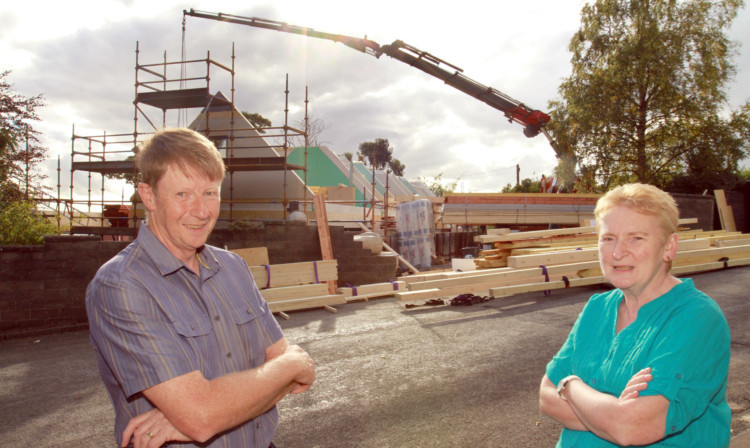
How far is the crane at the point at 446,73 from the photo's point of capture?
87.5 feet

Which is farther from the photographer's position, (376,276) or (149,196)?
(376,276)

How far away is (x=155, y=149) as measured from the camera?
5.98 ft

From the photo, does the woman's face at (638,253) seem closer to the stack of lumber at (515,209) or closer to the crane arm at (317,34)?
the stack of lumber at (515,209)

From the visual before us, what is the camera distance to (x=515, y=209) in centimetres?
2167

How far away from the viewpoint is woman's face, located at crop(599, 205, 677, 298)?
210 cm

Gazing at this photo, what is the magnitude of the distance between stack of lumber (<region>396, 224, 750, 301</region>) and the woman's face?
7.91 meters

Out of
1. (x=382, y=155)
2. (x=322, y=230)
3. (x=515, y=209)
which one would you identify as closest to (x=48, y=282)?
(x=322, y=230)

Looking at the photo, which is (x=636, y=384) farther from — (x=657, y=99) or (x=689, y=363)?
(x=657, y=99)

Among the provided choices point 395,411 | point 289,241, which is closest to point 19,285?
point 289,241

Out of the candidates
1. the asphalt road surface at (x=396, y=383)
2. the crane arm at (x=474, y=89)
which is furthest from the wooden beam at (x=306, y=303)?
the crane arm at (x=474, y=89)

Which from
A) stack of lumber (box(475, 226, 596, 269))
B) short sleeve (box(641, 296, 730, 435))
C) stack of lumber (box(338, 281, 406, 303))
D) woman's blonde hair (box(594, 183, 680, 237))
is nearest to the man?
short sleeve (box(641, 296, 730, 435))

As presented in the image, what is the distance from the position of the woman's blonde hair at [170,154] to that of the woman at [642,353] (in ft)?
5.39

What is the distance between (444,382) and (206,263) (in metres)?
4.02

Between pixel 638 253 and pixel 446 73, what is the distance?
26303mm
